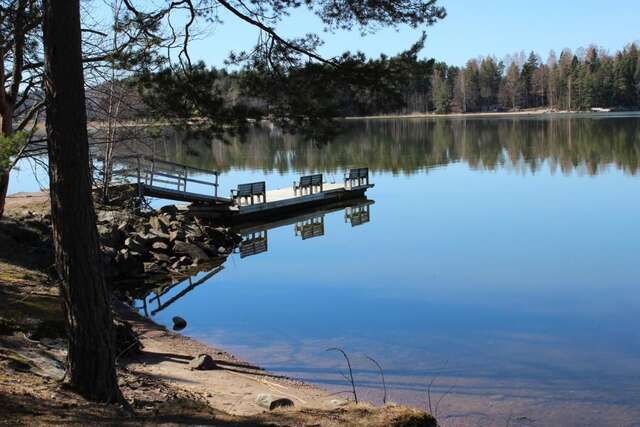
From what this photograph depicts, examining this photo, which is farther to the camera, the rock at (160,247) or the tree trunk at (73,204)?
the rock at (160,247)

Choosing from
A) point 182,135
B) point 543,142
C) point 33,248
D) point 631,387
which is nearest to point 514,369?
point 631,387

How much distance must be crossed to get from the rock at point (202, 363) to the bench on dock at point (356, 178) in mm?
20986

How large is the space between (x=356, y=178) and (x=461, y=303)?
56.5 ft

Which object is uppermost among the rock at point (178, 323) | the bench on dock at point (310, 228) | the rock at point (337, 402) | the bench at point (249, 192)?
the bench at point (249, 192)

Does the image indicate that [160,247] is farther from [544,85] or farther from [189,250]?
[544,85]

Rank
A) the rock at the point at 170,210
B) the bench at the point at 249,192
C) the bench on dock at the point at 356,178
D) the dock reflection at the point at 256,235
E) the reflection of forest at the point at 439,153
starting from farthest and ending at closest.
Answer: the reflection of forest at the point at 439,153, the bench on dock at the point at 356,178, the bench at the point at 249,192, the rock at the point at 170,210, the dock reflection at the point at 256,235

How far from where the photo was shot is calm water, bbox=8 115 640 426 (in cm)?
884

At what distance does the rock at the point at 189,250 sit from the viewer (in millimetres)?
17672

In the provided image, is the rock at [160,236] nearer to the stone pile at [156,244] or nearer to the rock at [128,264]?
the stone pile at [156,244]

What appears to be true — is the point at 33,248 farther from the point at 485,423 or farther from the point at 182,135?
the point at 485,423

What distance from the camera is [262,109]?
954 centimetres

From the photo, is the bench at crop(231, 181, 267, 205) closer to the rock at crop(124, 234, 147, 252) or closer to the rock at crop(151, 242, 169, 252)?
the rock at crop(151, 242, 169, 252)

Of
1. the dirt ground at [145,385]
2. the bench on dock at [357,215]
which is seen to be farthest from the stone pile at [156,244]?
the bench on dock at [357,215]

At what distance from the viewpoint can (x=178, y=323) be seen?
481 inches
